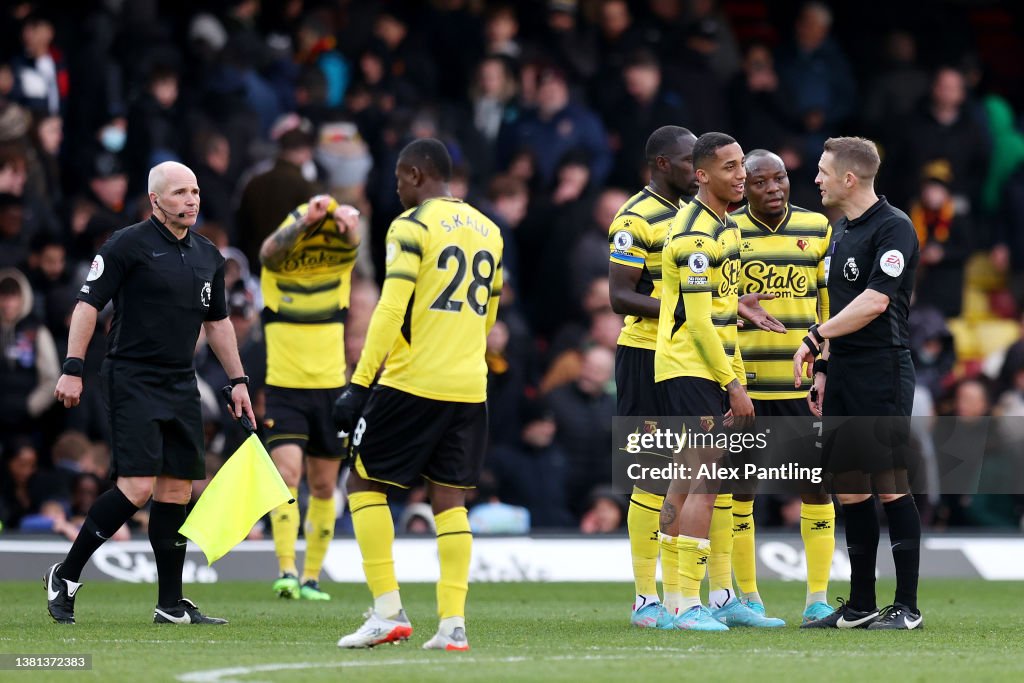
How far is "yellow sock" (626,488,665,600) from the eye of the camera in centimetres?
979

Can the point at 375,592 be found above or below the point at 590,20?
below

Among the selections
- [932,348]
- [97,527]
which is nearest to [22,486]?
[97,527]

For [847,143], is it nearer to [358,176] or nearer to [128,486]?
[128,486]

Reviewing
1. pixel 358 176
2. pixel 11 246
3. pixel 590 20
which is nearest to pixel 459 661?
Result: pixel 11 246

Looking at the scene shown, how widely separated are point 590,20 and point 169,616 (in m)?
10.8

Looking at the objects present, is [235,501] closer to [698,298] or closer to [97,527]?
[97,527]

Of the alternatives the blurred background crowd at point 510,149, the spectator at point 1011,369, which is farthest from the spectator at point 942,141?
the spectator at point 1011,369

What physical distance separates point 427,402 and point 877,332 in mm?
2591

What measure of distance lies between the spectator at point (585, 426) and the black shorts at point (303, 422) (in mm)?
3491

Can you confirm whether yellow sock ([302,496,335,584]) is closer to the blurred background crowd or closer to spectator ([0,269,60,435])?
the blurred background crowd

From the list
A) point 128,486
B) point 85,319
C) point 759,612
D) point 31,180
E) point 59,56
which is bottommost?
point 759,612

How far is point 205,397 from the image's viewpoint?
1359 cm

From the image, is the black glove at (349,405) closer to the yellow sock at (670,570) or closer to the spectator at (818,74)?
the yellow sock at (670,570)

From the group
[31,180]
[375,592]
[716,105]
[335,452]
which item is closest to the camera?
[375,592]
